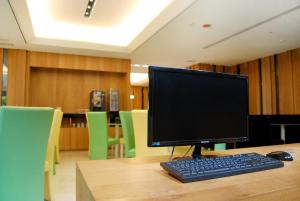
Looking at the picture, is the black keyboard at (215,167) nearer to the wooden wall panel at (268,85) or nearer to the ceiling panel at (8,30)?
the ceiling panel at (8,30)

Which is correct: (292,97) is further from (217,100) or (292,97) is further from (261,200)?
(261,200)

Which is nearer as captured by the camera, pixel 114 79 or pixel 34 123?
pixel 34 123

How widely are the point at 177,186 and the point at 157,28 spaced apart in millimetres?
4554

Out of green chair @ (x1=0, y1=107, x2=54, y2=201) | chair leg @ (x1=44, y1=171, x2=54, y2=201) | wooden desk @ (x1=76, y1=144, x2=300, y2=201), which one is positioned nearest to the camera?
wooden desk @ (x1=76, y1=144, x2=300, y2=201)

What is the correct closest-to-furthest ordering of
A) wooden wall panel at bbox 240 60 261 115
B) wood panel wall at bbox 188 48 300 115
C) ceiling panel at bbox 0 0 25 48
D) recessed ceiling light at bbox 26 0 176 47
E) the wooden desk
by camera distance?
the wooden desk, ceiling panel at bbox 0 0 25 48, recessed ceiling light at bbox 26 0 176 47, wood panel wall at bbox 188 48 300 115, wooden wall panel at bbox 240 60 261 115

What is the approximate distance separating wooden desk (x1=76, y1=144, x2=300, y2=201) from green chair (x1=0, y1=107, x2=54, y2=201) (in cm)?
97

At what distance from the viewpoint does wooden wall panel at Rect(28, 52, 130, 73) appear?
264 inches

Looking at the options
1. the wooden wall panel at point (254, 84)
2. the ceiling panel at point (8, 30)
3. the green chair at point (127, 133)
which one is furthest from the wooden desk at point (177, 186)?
the wooden wall panel at point (254, 84)

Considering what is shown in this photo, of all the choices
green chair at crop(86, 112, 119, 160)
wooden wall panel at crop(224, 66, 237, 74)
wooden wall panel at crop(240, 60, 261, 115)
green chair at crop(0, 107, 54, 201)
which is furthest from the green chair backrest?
wooden wall panel at crop(224, 66, 237, 74)

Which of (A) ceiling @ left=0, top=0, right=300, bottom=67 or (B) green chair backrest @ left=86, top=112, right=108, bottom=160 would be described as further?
(B) green chair backrest @ left=86, top=112, right=108, bottom=160

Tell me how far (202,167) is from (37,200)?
5.25 feet

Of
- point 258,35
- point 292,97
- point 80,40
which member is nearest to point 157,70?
point 258,35

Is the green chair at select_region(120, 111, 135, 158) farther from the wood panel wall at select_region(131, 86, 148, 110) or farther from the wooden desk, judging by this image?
the wood panel wall at select_region(131, 86, 148, 110)

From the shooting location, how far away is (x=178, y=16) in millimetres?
4344
